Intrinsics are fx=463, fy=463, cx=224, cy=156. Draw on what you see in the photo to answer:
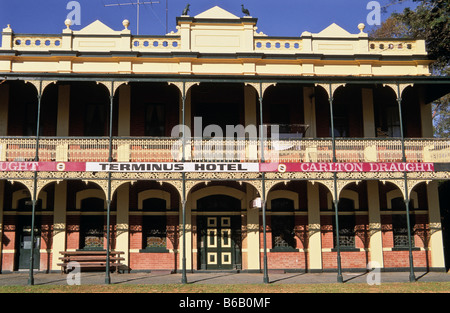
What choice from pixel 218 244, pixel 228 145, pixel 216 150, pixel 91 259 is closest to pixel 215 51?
pixel 228 145

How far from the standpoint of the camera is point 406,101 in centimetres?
1881

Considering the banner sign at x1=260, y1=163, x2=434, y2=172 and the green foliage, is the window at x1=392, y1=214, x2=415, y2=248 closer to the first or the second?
the banner sign at x1=260, y1=163, x2=434, y2=172

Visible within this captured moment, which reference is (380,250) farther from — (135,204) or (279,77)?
(135,204)

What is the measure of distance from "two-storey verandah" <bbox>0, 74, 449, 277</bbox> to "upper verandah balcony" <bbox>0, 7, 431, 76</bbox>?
2.90 ft

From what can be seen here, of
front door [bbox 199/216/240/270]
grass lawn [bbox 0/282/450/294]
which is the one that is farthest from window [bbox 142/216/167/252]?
grass lawn [bbox 0/282/450/294]

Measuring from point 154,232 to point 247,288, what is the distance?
5.33 meters

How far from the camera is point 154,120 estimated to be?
59.7 ft

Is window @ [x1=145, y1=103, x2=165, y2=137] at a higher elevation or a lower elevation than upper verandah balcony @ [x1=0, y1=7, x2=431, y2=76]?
lower

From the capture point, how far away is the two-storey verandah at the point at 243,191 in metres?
16.2

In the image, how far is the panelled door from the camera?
57.4 feet

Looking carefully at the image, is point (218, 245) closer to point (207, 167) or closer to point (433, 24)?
point (207, 167)

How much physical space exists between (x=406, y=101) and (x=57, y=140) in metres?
13.6
